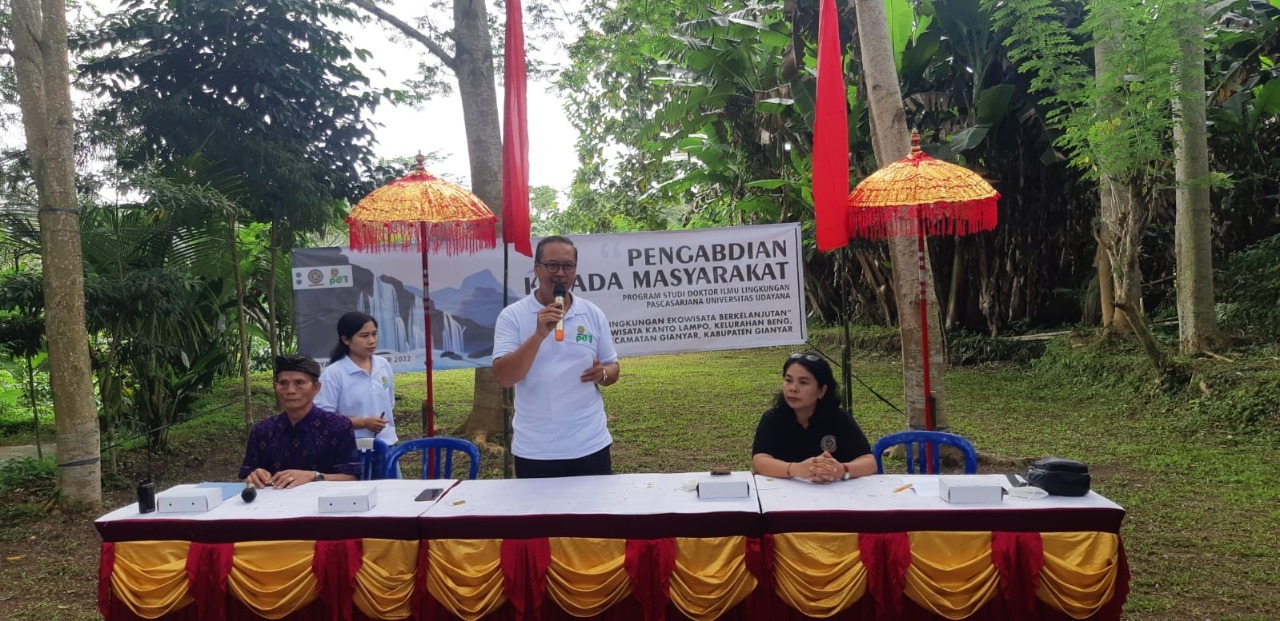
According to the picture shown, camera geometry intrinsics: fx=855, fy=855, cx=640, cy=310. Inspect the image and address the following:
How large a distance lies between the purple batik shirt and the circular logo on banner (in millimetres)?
1901

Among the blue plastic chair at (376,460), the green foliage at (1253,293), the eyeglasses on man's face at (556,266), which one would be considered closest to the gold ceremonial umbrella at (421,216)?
the blue plastic chair at (376,460)

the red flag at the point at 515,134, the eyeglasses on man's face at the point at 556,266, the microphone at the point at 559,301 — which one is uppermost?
the red flag at the point at 515,134

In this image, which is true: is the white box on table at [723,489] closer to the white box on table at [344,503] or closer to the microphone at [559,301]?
the microphone at [559,301]

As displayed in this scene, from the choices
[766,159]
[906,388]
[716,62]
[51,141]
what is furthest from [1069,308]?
[51,141]

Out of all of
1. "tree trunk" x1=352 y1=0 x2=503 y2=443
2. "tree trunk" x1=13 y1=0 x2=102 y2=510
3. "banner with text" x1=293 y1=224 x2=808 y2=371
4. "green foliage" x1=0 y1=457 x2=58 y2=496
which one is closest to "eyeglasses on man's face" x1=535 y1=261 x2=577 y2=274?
"banner with text" x1=293 y1=224 x2=808 y2=371

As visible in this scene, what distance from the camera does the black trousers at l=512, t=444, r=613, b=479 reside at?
336 centimetres

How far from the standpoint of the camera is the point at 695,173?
11.7 metres

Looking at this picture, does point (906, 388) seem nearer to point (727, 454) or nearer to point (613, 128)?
point (727, 454)

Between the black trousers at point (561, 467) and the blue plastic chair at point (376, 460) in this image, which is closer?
the black trousers at point (561, 467)

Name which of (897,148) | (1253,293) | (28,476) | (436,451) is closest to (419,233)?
(436,451)

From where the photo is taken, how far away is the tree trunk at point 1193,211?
760cm

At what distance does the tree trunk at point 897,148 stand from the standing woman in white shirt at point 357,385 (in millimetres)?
3488

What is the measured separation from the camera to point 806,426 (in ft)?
11.1

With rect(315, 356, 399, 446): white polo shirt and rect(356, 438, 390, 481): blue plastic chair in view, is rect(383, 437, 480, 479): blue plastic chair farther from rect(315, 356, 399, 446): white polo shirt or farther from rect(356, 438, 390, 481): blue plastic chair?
rect(315, 356, 399, 446): white polo shirt
